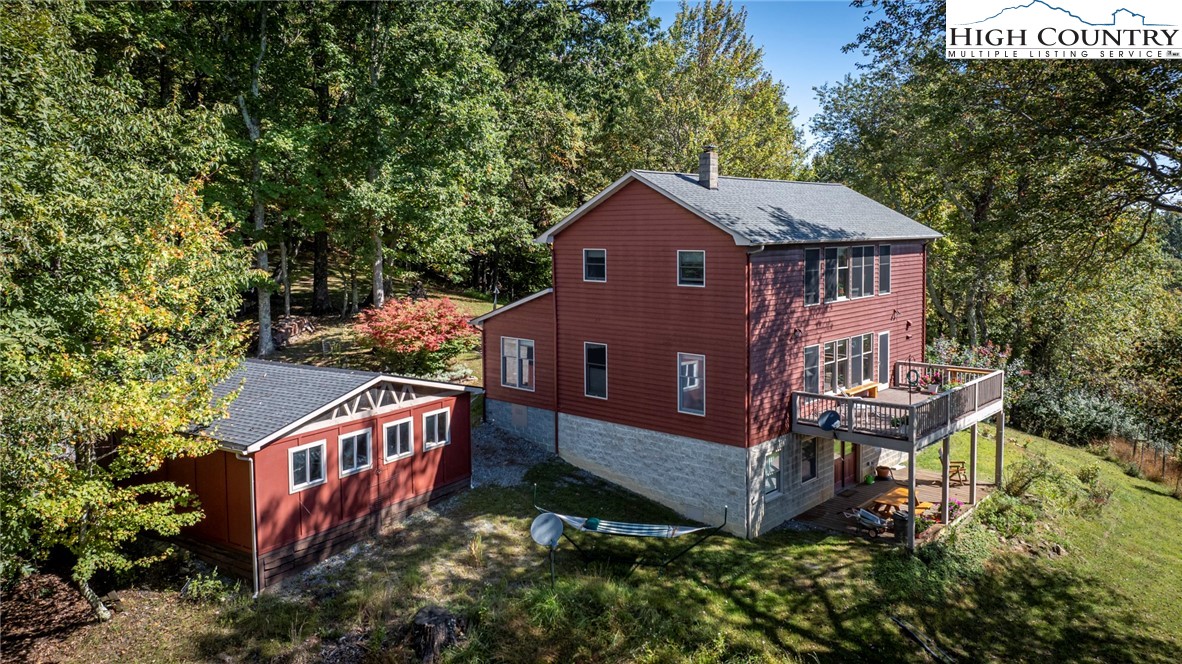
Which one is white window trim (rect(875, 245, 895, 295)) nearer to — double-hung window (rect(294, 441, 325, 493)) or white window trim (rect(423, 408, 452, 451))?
white window trim (rect(423, 408, 452, 451))

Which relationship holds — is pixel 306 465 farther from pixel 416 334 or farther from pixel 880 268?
pixel 880 268

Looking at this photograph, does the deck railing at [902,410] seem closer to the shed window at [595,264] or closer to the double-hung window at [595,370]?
the double-hung window at [595,370]

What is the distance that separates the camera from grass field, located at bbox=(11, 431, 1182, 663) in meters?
13.2

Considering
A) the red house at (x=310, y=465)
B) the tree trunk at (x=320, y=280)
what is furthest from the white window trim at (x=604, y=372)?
the tree trunk at (x=320, y=280)

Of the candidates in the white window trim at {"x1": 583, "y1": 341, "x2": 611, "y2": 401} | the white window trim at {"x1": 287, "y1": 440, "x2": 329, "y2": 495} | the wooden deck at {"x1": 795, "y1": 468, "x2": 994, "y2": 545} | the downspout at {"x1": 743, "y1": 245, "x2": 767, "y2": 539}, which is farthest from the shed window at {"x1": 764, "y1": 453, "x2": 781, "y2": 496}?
the white window trim at {"x1": 287, "y1": 440, "x2": 329, "y2": 495}

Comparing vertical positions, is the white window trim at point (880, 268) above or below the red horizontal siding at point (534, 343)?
above

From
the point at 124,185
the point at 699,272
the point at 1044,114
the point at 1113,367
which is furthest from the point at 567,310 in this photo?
the point at 1113,367

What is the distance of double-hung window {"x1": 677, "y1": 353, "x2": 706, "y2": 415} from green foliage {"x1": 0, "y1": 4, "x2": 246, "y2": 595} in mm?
10638

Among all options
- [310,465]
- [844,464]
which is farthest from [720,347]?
[310,465]

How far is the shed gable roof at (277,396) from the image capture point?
14.6 metres

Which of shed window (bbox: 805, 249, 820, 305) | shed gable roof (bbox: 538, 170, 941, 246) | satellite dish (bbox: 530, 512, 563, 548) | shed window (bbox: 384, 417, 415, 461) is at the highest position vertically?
shed gable roof (bbox: 538, 170, 941, 246)

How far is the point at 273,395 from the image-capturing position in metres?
16.5

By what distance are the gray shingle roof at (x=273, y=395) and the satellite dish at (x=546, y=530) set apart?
522 centimetres

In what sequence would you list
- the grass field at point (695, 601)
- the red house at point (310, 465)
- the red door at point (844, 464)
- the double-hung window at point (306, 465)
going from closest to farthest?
the grass field at point (695, 601)
the red house at point (310, 465)
the double-hung window at point (306, 465)
the red door at point (844, 464)
